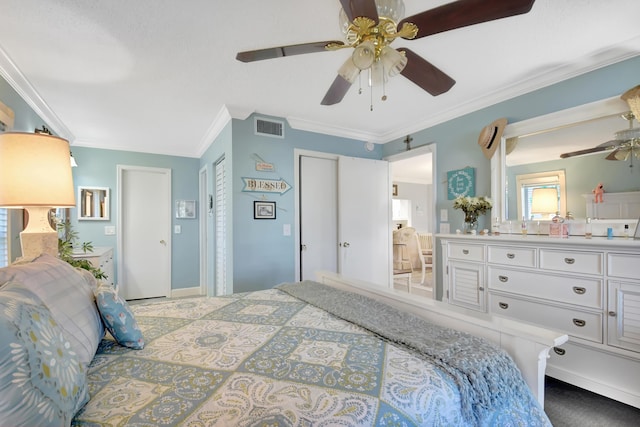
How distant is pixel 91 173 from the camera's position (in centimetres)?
409

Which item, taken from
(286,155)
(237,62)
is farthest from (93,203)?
(237,62)

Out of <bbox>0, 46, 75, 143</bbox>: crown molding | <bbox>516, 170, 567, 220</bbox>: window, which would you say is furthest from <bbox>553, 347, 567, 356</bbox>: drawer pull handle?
<bbox>0, 46, 75, 143</bbox>: crown molding

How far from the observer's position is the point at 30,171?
1.55 m

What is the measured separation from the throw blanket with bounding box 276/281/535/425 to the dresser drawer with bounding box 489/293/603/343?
4.30 ft

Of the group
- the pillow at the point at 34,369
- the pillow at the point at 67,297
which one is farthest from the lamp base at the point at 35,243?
the pillow at the point at 34,369

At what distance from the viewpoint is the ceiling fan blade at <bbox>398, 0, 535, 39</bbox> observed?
1136mm

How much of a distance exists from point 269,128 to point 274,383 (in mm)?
2768

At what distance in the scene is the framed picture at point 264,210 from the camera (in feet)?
10.1

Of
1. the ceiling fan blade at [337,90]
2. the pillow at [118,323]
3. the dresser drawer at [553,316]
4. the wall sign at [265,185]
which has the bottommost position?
the dresser drawer at [553,316]

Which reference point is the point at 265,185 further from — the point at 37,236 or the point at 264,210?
the point at 37,236

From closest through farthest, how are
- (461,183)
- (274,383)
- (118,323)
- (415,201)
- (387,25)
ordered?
(274,383) → (118,323) → (387,25) → (461,183) → (415,201)

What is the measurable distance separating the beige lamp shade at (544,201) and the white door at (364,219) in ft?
5.67

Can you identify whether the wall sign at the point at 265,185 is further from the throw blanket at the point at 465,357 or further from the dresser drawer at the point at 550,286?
the dresser drawer at the point at 550,286

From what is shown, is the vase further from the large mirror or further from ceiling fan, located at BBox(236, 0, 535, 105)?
the large mirror
